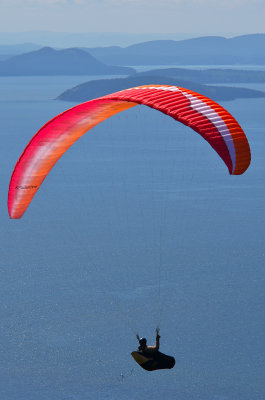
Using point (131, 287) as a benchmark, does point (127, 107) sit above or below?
above

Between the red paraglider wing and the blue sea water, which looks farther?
the blue sea water

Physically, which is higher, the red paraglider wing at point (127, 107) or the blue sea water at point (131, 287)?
the red paraglider wing at point (127, 107)

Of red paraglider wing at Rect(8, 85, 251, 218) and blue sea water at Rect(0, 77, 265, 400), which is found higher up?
red paraglider wing at Rect(8, 85, 251, 218)

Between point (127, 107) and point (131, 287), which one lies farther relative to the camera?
point (131, 287)

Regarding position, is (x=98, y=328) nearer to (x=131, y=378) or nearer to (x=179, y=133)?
(x=131, y=378)
